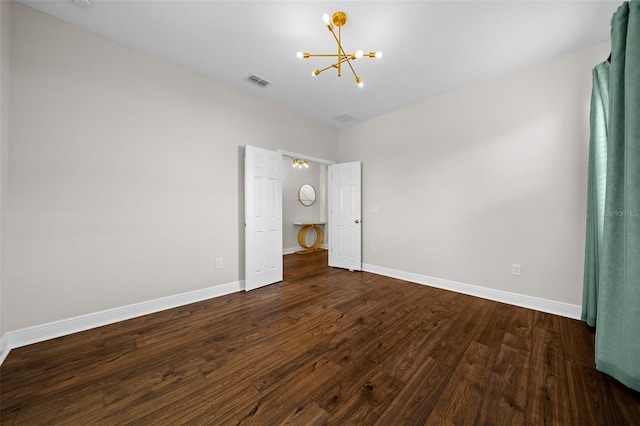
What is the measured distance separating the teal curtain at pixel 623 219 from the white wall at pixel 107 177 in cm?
364

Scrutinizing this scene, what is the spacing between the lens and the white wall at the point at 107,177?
1.98 metres

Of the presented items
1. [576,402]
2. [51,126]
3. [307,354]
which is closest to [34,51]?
[51,126]

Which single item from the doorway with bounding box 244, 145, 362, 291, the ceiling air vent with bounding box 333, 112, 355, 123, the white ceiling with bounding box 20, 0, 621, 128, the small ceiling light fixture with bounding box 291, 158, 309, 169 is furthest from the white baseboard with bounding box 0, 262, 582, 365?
the small ceiling light fixture with bounding box 291, 158, 309, 169

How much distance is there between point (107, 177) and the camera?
2.32 meters

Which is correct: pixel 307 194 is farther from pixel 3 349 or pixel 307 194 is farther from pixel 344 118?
pixel 3 349

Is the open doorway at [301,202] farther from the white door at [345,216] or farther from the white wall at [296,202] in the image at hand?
the white door at [345,216]

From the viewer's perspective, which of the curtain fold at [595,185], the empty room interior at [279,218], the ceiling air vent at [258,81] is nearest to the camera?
the empty room interior at [279,218]

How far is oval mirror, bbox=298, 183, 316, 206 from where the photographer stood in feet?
21.8

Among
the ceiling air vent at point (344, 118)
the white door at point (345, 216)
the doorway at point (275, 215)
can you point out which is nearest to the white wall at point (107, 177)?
the doorway at point (275, 215)

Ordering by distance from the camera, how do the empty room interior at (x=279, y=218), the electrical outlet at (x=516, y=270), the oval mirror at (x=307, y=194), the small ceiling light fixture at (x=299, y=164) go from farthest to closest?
1. the oval mirror at (x=307, y=194)
2. the small ceiling light fixture at (x=299, y=164)
3. the electrical outlet at (x=516, y=270)
4. the empty room interior at (x=279, y=218)

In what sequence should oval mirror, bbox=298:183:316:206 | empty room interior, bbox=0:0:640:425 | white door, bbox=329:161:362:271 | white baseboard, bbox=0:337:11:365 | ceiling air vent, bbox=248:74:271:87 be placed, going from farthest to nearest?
1. oval mirror, bbox=298:183:316:206
2. white door, bbox=329:161:362:271
3. ceiling air vent, bbox=248:74:271:87
4. white baseboard, bbox=0:337:11:365
5. empty room interior, bbox=0:0:640:425

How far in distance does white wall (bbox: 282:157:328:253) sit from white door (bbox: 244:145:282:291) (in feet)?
8.30

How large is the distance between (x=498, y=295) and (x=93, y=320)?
461 cm

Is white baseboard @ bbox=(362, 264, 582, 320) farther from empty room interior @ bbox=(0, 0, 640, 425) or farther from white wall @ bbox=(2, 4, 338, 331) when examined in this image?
white wall @ bbox=(2, 4, 338, 331)
